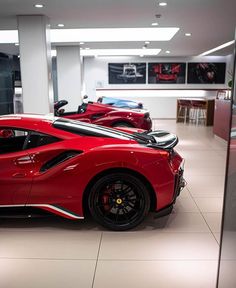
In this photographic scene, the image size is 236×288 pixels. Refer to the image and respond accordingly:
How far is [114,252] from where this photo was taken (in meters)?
2.81

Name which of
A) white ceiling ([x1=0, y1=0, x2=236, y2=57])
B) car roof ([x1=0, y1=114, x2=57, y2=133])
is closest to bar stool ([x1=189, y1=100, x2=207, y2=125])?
white ceiling ([x1=0, y1=0, x2=236, y2=57])

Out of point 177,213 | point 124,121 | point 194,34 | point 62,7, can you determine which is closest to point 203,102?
point 194,34

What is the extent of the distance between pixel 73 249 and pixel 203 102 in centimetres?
1072

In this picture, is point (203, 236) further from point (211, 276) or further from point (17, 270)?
point (17, 270)

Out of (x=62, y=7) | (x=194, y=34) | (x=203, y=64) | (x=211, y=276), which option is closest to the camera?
(x=211, y=276)

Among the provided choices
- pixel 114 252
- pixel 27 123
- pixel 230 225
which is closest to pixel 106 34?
pixel 27 123

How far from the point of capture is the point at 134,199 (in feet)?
10.4

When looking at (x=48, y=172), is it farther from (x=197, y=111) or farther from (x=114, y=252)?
(x=197, y=111)

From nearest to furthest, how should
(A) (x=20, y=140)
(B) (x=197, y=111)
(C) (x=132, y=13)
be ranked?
(A) (x=20, y=140) → (C) (x=132, y=13) → (B) (x=197, y=111)

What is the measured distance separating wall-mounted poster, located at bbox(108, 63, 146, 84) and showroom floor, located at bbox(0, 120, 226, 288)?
11.7m

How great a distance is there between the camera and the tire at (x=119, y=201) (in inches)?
122

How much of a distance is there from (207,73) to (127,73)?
372cm

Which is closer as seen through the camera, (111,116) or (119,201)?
(119,201)

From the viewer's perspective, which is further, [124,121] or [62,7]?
[124,121]
